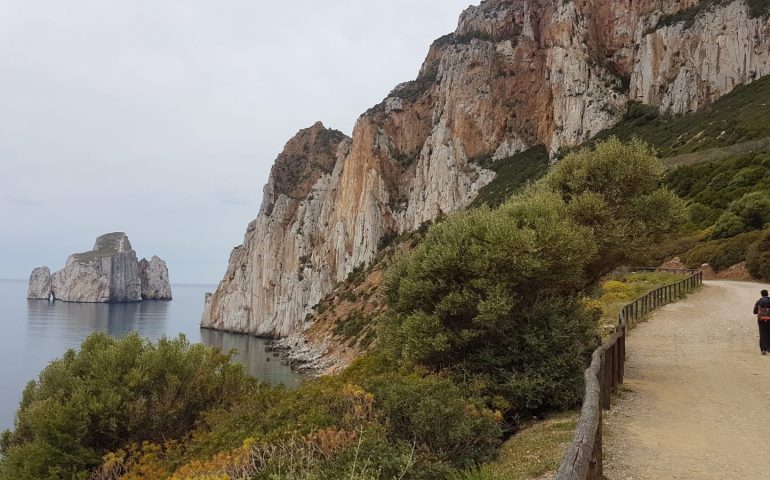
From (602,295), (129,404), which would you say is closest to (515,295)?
(129,404)

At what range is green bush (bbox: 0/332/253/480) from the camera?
12.2m

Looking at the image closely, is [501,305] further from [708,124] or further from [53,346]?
[53,346]

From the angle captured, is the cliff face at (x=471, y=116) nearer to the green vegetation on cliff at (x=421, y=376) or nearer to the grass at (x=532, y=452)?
the green vegetation on cliff at (x=421, y=376)

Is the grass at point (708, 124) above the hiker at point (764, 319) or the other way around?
above

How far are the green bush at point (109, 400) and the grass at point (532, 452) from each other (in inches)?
381

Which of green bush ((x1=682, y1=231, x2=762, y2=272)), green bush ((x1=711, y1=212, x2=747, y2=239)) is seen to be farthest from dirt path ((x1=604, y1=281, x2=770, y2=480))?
green bush ((x1=711, y1=212, x2=747, y2=239))

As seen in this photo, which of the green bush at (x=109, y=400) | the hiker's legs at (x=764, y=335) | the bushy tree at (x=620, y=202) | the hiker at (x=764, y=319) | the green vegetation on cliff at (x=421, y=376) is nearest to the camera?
the green vegetation on cliff at (x=421, y=376)

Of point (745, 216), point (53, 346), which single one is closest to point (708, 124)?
point (745, 216)

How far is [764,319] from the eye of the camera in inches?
577

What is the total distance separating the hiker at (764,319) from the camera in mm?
14555

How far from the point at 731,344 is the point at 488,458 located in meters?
13.0

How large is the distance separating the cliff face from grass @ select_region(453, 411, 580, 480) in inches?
3232

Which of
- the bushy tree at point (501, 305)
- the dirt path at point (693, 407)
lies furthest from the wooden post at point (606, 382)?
the bushy tree at point (501, 305)

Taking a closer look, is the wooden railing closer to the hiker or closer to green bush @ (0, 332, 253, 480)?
the hiker
